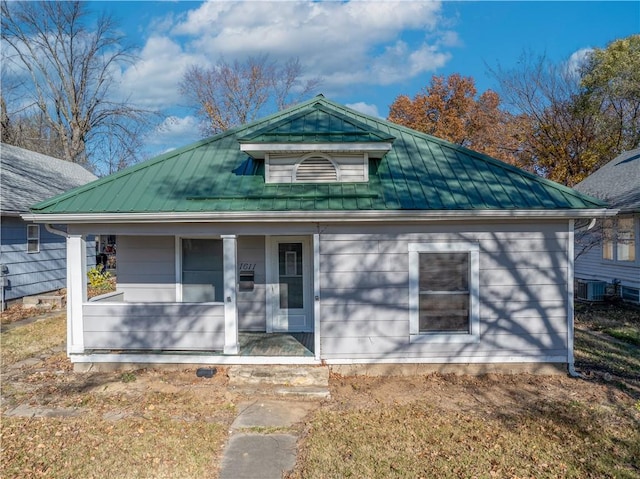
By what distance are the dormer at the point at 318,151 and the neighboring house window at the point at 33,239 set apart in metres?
9.13

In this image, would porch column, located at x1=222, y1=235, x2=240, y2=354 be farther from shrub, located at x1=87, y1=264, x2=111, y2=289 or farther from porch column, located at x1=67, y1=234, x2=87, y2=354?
shrub, located at x1=87, y1=264, x2=111, y2=289

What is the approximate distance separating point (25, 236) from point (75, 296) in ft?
24.2

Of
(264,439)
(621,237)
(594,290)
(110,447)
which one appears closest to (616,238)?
(621,237)

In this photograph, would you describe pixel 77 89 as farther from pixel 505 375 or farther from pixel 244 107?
pixel 505 375

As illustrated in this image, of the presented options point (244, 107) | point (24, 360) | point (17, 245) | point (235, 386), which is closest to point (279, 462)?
point (235, 386)

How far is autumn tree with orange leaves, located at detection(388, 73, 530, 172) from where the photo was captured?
2856 centimetres

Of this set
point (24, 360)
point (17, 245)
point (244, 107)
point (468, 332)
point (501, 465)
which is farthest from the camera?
point (244, 107)

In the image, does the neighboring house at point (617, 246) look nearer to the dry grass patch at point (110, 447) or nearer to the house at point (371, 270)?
the house at point (371, 270)

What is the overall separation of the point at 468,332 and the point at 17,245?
12113 mm

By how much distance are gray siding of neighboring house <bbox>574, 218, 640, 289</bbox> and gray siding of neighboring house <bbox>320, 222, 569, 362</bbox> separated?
7942mm

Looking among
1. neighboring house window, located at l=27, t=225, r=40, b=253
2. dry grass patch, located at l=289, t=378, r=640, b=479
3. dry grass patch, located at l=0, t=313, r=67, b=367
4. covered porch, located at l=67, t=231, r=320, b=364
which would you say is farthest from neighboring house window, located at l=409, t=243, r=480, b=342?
neighboring house window, located at l=27, t=225, r=40, b=253

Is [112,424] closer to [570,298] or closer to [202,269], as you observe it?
[202,269]

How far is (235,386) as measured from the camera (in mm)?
6297

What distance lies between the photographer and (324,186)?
7059mm
